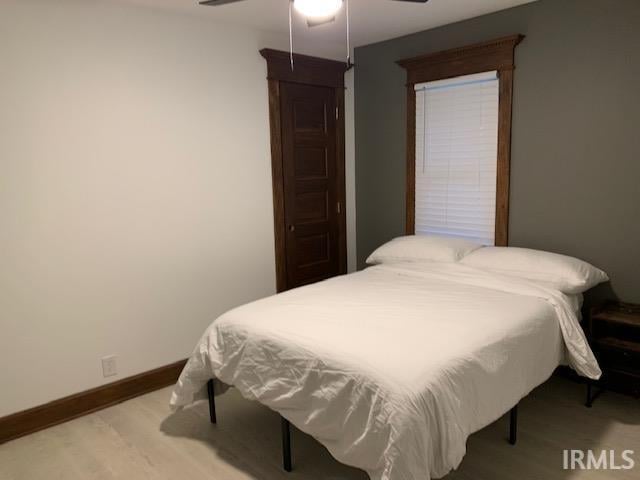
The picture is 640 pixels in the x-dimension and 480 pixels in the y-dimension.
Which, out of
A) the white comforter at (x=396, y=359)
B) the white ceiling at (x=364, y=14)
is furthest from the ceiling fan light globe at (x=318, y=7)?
the white comforter at (x=396, y=359)

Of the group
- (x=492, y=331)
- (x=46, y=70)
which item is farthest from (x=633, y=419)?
(x=46, y=70)

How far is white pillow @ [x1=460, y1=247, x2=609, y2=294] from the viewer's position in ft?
8.87

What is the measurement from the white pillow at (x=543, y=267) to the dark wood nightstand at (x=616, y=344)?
19 cm

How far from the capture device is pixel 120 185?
295 centimetres

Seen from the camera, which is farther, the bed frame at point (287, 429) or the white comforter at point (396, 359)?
the bed frame at point (287, 429)

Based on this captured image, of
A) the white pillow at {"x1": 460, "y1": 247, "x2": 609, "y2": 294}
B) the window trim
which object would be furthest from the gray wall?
the white pillow at {"x1": 460, "y1": 247, "x2": 609, "y2": 294}

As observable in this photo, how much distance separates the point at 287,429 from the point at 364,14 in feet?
8.59

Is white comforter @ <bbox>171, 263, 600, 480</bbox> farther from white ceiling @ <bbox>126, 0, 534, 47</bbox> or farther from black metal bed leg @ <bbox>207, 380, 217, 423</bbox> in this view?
white ceiling @ <bbox>126, 0, 534, 47</bbox>

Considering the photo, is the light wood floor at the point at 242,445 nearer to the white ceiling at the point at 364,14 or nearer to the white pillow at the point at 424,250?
the white pillow at the point at 424,250

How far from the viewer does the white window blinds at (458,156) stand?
3439 mm

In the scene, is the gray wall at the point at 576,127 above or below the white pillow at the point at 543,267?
above

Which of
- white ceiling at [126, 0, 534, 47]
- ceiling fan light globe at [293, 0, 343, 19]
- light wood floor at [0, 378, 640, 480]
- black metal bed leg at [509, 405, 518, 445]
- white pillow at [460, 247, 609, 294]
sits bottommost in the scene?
light wood floor at [0, 378, 640, 480]

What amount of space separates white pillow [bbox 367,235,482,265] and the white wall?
972 millimetres

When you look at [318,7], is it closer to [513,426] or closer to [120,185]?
[120,185]
